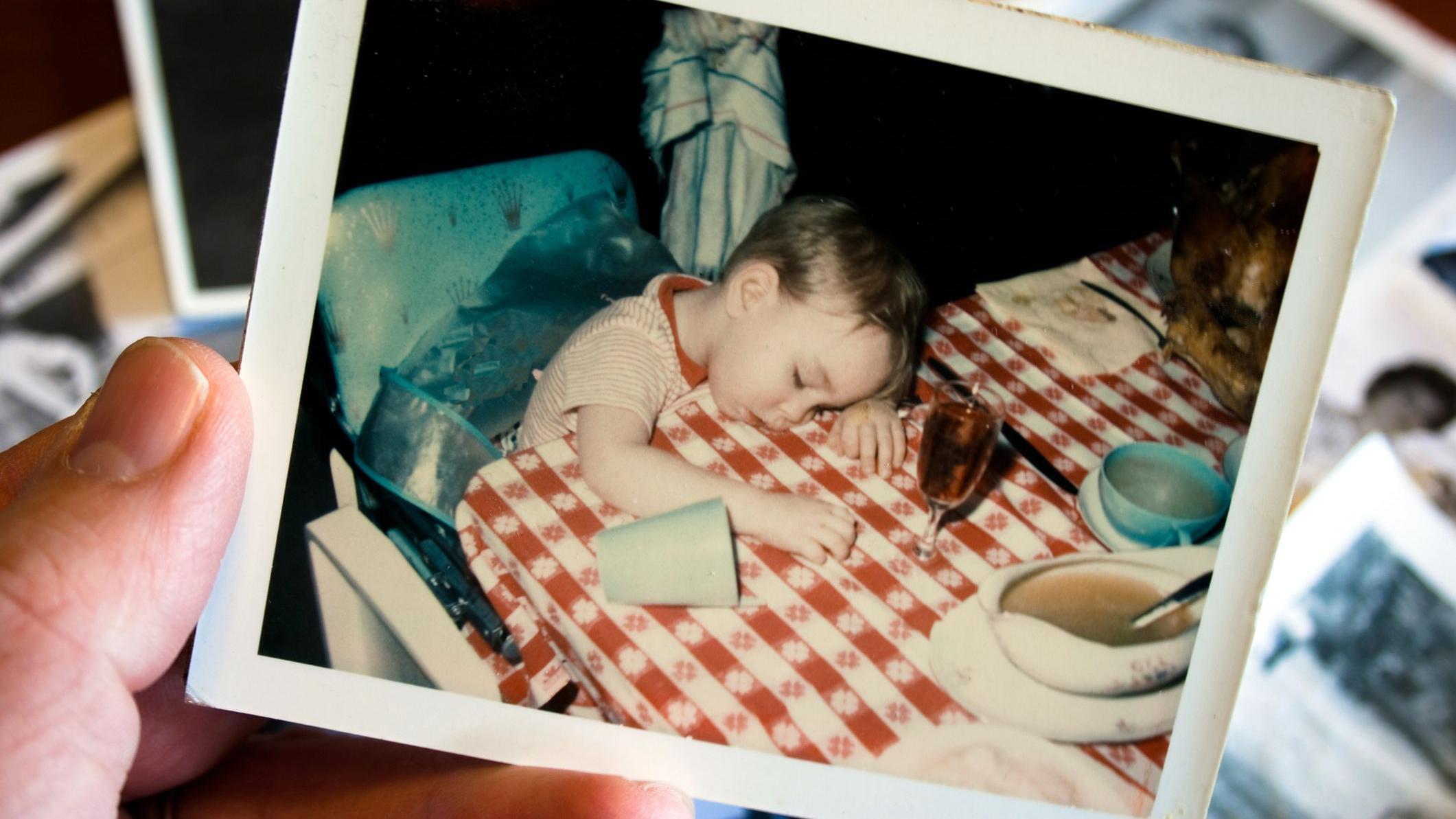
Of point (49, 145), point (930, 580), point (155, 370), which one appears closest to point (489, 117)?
point (155, 370)

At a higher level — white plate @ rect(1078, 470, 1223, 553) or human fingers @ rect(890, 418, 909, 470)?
human fingers @ rect(890, 418, 909, 470)

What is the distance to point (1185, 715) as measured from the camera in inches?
21.3

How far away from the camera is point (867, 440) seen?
54 cm

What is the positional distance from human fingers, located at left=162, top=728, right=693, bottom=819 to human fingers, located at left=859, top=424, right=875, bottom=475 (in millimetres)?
227

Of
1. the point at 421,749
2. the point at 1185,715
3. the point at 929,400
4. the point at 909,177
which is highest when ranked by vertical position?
the point at 909,177

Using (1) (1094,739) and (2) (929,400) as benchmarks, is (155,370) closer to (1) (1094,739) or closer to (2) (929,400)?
(2) (929,400)

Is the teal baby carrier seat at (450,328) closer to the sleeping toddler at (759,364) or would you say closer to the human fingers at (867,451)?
the sleeping toddler at (759,364)

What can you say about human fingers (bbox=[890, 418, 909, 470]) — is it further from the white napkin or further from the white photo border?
the white photo border

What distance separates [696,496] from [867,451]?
11 centimetres

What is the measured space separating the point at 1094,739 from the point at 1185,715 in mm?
63

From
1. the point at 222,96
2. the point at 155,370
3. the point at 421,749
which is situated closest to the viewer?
the point at 155,370

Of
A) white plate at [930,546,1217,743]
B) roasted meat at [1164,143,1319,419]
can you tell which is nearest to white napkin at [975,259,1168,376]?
roasted meat at [1164,143,1319,419]

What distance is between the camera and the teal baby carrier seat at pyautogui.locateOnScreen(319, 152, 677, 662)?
522 mm

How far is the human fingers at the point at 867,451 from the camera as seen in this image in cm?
54
